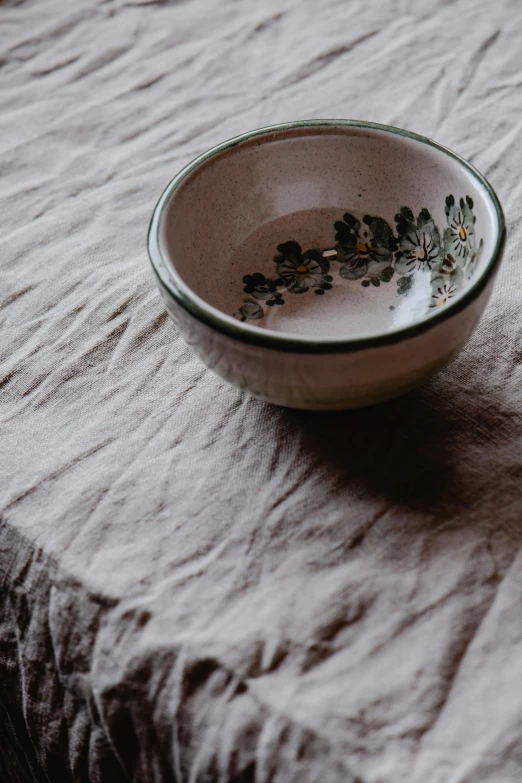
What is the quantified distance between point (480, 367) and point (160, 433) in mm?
236

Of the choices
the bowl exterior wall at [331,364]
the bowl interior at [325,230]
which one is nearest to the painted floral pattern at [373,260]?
the bowl interior at [325,230]

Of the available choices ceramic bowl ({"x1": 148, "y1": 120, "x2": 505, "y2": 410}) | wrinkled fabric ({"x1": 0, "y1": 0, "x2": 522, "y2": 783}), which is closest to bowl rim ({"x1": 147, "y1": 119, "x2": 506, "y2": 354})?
ceramic bowl ({"x1": 148, "y1": 120, "x2": 505, "y2": 410})

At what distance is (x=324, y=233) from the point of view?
656 mm

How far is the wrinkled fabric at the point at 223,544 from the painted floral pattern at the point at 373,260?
58mm

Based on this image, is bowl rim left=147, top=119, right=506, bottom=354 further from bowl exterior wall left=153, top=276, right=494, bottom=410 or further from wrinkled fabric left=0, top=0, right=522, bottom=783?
wrinkled fabric left=0, top=0, right=522, bottom=783

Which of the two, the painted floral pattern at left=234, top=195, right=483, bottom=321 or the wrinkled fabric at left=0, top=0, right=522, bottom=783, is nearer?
the wrinkled fabric at left=0, top=0, right=522, bottom=783

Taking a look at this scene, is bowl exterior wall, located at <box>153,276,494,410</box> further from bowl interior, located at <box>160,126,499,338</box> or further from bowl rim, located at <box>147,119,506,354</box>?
bowl interior, located at <box>160,126,499,338</box>

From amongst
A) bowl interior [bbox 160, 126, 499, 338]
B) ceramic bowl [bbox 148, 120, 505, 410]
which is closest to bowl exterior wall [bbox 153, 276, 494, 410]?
ceramic bowl [bbox 148, 120, 505, 410]

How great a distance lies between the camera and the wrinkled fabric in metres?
0.39

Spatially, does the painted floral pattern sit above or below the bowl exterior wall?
below

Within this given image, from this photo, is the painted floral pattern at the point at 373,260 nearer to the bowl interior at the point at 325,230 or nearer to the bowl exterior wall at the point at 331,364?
the bowl interior at the point at 325,230

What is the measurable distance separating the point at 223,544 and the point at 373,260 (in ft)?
0.95

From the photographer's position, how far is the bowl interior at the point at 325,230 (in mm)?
584

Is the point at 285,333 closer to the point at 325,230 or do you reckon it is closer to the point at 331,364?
the point at 331,364
